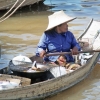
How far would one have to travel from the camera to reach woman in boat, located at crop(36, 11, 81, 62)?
648 centimetres

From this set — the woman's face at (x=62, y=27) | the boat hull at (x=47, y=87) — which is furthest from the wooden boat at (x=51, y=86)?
the woman's face at (x=62, y=27)

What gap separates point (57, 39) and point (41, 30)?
4.44 meters

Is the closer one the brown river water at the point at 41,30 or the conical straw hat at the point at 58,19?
the conical straw hat at the point at 58,19

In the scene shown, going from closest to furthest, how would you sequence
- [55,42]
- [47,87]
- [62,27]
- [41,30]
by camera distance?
[47,87]
[62,27]
[55,42]
[41,30]

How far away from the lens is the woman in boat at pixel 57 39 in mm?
6480

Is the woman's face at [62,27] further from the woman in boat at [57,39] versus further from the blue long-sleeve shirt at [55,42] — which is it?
the blue long-sleeve shirt at [55,42]

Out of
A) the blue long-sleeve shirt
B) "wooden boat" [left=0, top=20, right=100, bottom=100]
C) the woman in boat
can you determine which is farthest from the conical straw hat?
"wooden boat" [left=0, top=20, right=100, bottom=100]

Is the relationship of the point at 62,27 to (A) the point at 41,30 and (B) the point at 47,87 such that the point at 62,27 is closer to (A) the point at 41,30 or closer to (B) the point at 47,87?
(B) the point at 47,87

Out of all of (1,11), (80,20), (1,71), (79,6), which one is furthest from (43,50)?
(79,6)

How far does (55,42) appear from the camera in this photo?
260 inches

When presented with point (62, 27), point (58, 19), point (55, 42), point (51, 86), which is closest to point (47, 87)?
point (51, 86)

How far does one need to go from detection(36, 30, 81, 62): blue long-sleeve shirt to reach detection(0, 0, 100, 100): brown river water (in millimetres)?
750

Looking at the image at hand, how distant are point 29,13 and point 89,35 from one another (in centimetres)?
543

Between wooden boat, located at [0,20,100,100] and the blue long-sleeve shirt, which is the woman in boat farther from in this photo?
wooden boat, located at [0,20,100,100]
